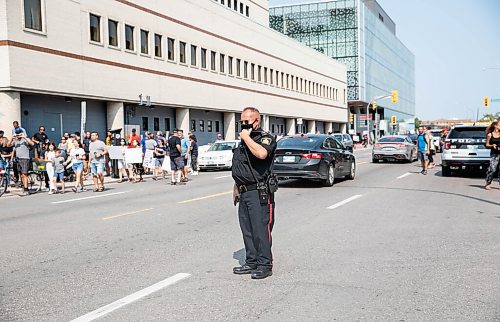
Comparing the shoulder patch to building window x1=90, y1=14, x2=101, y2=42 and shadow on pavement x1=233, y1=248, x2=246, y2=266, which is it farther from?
building window x1=90, y1=14, x2=101, y2=42

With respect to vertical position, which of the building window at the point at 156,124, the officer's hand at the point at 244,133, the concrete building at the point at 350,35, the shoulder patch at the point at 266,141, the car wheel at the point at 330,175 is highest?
the concrete building at the point at 350,35

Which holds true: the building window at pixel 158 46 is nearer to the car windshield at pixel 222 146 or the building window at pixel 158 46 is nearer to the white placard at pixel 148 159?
the car windshield at pixel 222 146

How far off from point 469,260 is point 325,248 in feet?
5.96

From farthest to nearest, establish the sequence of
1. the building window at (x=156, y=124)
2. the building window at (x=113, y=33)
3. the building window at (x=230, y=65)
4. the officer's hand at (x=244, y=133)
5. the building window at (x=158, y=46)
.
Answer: the building window at (x=230, y=65), the building window at (x=156, y=124), the building window at (x=158, y=46), the building window at (x=113, y=33), the officer's hand at (x=244, y=133)

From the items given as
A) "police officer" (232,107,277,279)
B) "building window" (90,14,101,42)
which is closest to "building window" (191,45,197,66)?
"building window" (90,14,101,42)

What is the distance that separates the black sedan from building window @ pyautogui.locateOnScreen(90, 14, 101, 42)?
16.7 meters

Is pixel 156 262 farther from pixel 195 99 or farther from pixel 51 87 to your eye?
pixel 195 99

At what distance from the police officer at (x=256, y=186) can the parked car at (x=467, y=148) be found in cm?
1447

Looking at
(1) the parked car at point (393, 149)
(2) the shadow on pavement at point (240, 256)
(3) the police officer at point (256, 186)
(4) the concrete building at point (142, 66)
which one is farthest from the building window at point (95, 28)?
(3) the police officer at point (256, 186)

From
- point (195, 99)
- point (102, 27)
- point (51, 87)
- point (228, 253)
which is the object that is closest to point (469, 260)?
point (228, 253)

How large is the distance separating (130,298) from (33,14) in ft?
75.2

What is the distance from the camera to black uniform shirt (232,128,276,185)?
5.55m

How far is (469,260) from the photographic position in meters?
6.43

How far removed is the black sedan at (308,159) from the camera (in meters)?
15.1
